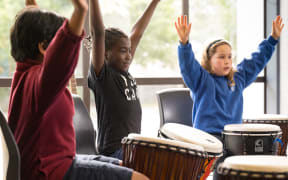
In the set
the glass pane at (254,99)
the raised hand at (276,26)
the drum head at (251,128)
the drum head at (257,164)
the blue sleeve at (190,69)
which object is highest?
the raised hand at (276,26)

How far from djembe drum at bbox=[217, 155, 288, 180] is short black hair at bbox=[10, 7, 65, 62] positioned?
2.60 ft

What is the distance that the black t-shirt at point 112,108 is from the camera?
7.07ft

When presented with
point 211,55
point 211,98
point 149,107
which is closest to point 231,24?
point 149,107

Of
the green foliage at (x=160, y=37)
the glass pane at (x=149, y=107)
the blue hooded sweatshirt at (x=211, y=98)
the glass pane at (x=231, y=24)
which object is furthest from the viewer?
the glass pane at (x=231, y=24)

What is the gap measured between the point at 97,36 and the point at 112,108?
394mm

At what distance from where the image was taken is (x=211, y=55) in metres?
3.01

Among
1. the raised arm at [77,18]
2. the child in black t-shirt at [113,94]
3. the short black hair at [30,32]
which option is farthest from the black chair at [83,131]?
the raised arm at [77,18]

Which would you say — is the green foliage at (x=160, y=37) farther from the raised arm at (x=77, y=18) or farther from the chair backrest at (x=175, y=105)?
the raised arm at (x=77, y=18)

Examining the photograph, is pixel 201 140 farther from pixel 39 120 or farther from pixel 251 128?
pixel 39 120

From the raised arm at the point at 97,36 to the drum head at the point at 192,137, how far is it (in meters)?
0.48

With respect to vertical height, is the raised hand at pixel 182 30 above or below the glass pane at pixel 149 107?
above

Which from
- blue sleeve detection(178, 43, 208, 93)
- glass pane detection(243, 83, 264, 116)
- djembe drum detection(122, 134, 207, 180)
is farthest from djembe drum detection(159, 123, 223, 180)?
glass pane detection(243, 83, 264, 116)

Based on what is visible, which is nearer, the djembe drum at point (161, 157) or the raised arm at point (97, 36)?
the djembe drum at point (161, 157)

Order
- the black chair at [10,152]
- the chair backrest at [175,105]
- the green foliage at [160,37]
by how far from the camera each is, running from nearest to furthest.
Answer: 1. the black chair at [10,152]
2. the chair backrest at [175,105]
3. the green foliage at [160,37]
